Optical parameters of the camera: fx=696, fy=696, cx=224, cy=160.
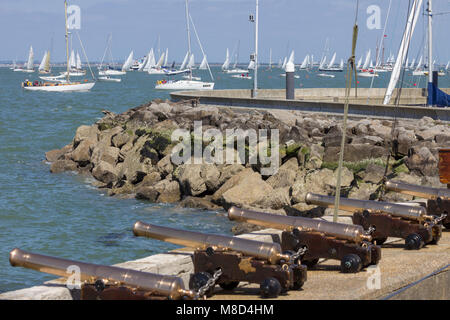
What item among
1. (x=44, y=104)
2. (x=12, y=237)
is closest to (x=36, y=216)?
(x=12, y=237)

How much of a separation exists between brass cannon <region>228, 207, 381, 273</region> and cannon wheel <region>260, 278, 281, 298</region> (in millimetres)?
1141

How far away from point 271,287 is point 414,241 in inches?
110

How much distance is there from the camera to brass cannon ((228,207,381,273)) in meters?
7.43

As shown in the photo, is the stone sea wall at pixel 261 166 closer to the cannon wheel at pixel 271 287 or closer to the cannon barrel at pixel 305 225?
the cannon barrel at pixel 305 225

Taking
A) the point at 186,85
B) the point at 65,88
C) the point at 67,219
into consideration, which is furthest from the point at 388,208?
the point at 186,85

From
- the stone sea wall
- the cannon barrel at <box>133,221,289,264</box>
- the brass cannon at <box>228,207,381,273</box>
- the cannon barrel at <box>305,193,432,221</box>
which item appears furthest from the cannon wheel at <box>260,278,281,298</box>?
→ the stone sea wall

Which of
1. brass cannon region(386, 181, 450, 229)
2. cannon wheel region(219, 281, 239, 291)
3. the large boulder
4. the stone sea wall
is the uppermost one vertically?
brass cannon region(386, 181, 450, 229)

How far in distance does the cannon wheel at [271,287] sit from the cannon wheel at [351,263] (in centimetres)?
115

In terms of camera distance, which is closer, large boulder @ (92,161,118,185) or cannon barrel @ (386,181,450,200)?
cannon barrel @ (386,181,450,200)

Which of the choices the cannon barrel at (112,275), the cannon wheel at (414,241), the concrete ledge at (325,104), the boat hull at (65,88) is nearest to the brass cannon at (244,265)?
the cannon barrel at (112,275)

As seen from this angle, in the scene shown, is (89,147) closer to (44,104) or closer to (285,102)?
(285,102)

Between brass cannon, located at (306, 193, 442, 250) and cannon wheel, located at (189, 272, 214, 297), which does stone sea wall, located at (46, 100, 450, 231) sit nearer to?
brass cannon, located at (306, 193, 442, 250)
